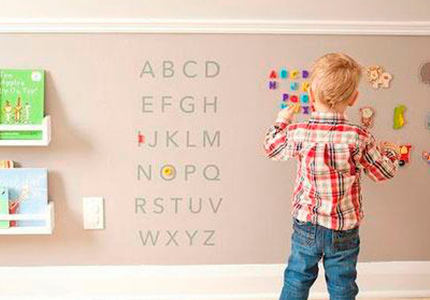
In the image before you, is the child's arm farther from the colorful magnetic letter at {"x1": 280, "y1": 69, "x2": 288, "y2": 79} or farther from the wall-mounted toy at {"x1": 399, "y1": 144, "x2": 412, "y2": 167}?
the wall-mounted toy at {"x1": 399, "y1": 144, "x2": 412, "y2": 167}

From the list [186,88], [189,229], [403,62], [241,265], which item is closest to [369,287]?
[241,265]

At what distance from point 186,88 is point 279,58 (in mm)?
324

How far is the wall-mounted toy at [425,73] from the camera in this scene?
1.88 meters

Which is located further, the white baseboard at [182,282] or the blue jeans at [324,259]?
the white baseboard at [182,282]

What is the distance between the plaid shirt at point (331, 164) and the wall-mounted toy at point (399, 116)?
39cm

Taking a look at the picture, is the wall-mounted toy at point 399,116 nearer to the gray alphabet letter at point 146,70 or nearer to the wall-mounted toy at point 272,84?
the wall-mounted toy at point 272,84

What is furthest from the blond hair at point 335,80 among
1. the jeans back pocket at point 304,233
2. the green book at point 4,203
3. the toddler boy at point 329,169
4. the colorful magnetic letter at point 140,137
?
the green book at point 4,203

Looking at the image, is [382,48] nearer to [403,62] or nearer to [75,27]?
[403,62]

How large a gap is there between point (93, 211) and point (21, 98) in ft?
1.45

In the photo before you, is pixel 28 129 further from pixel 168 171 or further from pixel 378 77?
pixel 378 77

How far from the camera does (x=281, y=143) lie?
154 cm

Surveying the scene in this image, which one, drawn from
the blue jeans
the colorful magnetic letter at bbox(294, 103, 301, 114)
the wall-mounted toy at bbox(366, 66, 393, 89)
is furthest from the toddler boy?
the wall-mounted toy at bbox(366, 66, 393, 89)

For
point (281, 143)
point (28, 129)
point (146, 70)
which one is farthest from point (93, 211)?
point (281, 143)

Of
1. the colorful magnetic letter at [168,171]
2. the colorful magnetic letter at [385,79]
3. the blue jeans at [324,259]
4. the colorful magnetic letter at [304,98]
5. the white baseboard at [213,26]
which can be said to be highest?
the white baseboard at [213,26]
